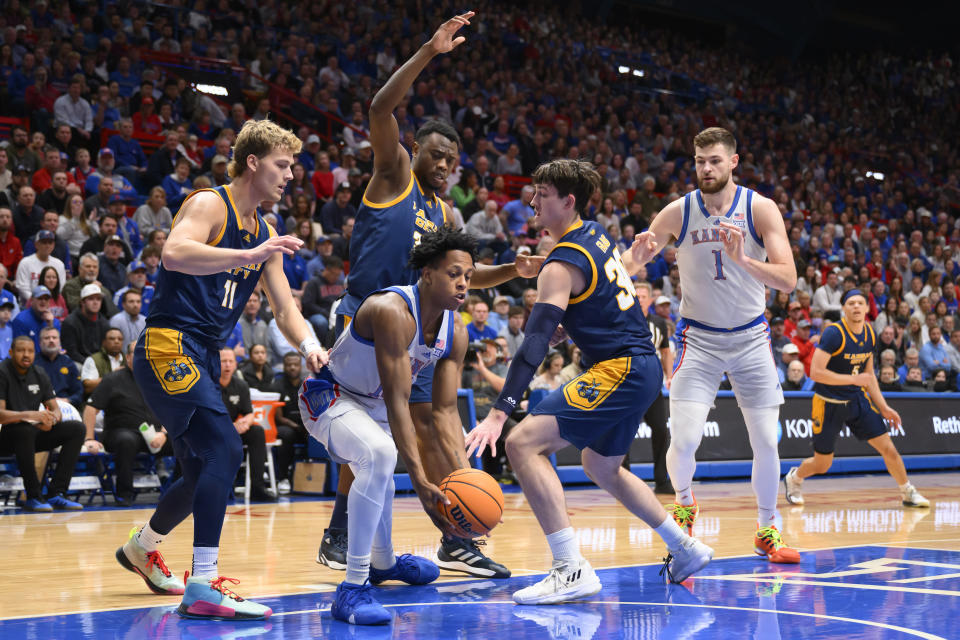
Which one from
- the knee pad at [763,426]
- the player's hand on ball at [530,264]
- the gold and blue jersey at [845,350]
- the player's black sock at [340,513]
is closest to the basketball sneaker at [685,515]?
the knee pad at [763,426]

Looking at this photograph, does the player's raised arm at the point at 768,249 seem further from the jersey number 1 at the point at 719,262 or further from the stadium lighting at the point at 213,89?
the stadium lighting at the point at 213,89

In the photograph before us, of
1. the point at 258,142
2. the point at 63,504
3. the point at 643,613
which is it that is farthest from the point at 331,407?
the point at 63,504

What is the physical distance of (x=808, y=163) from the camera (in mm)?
25094

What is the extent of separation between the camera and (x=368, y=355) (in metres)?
4.68

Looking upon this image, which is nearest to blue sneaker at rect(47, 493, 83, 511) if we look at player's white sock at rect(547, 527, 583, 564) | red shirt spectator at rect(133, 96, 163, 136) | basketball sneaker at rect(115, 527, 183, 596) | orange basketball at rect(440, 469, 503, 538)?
basketball sneaker at rect(115, 527, 183, 596)

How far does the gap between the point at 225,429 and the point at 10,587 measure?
1.68 meters

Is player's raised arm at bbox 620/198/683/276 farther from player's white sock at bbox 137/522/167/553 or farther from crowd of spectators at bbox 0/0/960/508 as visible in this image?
player's white sock at bbox 137/522/167/553

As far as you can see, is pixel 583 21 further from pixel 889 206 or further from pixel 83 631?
pixel 83 631

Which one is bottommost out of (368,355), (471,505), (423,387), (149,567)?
(149,567)

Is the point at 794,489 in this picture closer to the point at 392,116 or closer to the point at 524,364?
the point at 524,364

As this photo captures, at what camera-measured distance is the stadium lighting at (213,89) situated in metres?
16.5

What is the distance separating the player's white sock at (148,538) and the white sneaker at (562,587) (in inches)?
70.1

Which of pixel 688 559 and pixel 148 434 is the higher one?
pixel 148 434

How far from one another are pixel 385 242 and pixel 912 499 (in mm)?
6499
